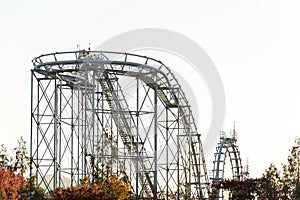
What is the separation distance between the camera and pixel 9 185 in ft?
154

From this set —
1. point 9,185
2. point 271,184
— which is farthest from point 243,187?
point 9,185

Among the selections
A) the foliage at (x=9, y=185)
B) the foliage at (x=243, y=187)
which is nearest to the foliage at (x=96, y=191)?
the foliage at (x=243, y=187)

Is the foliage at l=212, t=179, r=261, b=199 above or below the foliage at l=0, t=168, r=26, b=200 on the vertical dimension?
below

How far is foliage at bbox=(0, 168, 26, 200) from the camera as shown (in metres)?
46.1

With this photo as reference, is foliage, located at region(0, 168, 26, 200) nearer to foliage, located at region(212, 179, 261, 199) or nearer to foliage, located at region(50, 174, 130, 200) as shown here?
foliage, located at region(50, 174, 130, 200)

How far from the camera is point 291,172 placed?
51.5m

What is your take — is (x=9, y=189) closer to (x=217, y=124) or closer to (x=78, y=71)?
(x=78, y=71)

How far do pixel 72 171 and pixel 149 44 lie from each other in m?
10.5

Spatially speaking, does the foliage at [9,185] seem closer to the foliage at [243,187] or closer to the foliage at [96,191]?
the foliage at [96,191]

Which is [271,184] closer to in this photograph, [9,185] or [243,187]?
[243,187]

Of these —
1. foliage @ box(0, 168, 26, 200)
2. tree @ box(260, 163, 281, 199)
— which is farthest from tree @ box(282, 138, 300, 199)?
foliage @ box(0, 168, 26, 200)

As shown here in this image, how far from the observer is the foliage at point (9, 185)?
46.1 meters

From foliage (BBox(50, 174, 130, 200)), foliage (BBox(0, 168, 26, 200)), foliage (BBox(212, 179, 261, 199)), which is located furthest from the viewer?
foliage (BBox(0, 168, 26, 200))

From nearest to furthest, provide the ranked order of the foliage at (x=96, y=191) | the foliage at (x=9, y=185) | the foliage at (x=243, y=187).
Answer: the foliage at (x=96, y=191)
the foliage at (x=243, y=187)
the foliage at (x=9, y=185)
